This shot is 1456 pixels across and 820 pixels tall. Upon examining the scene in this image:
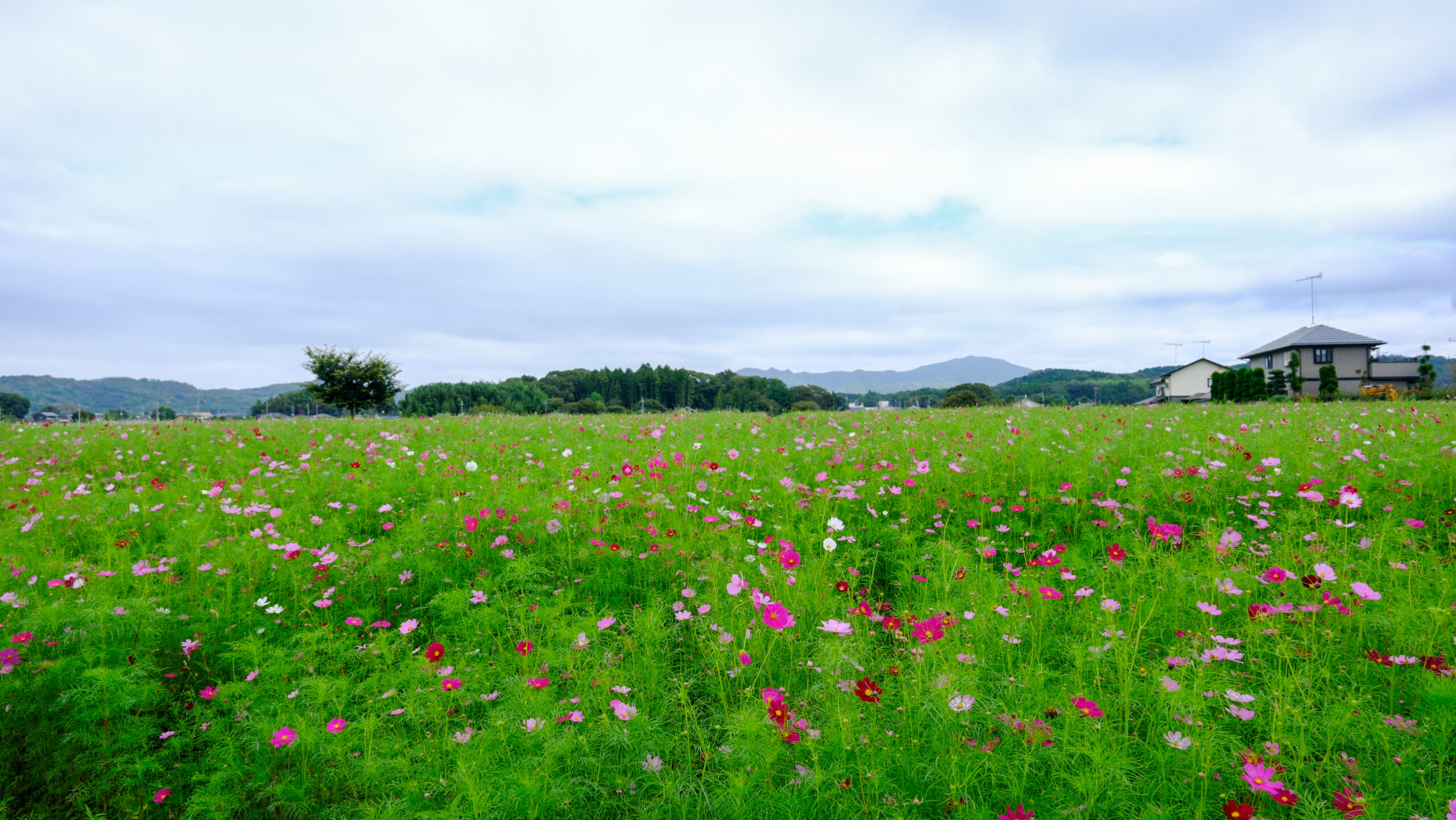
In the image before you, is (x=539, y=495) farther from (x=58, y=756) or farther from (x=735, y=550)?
(x=58, y=756)

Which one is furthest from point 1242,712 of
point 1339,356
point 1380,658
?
point 1339,356

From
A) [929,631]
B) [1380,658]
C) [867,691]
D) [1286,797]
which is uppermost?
[929,631]

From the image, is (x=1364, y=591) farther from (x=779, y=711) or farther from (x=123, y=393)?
(x=123, y=393)

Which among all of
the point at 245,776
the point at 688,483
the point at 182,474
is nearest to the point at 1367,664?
the point at 688,483

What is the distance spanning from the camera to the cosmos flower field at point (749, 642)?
7.48 feet

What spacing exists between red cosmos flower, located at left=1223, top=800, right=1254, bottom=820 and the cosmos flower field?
0.5 inches

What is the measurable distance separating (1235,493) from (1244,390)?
112 feet

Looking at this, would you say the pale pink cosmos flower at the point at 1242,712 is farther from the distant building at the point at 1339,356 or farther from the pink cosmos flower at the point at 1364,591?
the distant building at the point at 1339,356

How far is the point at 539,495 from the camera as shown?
16.7ft

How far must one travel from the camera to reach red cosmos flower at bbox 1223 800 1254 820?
1.83m

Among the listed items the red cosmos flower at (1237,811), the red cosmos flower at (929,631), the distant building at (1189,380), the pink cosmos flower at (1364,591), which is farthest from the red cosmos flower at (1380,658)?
the distant building at (1189,380)

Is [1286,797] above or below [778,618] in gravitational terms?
below

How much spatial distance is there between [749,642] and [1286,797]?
218 cm

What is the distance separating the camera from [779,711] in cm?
226
